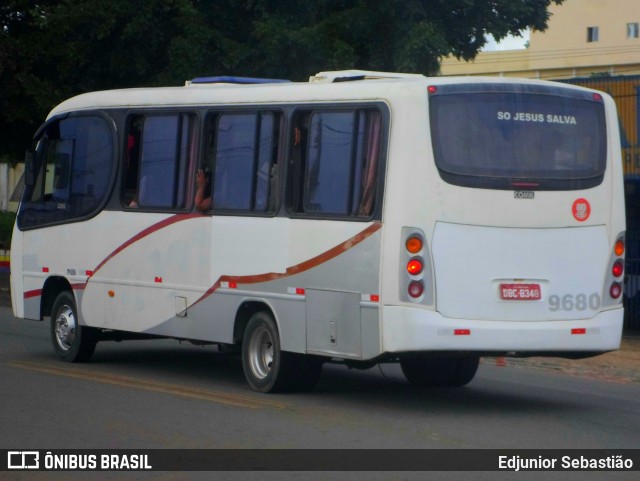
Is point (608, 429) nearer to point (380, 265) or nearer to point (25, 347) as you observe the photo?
point (380, 265)

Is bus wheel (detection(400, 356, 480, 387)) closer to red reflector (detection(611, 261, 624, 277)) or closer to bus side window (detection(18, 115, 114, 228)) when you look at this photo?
red reflector (detection(611, 261, 624, 277))

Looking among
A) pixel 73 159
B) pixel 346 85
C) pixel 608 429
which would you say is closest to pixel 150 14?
pixel 73 159

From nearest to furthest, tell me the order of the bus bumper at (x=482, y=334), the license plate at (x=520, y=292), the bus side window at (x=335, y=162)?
1. the bus bumper at (x=482, y=334)
2. the license plate at (x=520, y=292)
3. the bus side window at (x=335, y=162)

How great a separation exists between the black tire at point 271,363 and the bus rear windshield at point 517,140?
7.86ft

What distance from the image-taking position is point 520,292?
1092 centimetres

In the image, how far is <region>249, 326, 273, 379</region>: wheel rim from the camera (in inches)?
479

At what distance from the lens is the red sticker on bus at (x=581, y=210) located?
37.0ft

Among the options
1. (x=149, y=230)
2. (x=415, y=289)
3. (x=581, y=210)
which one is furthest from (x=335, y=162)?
(x=149, y=230)

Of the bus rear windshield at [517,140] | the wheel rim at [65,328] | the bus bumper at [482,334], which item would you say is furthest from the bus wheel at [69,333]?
the bus rear windshield at [517,140]

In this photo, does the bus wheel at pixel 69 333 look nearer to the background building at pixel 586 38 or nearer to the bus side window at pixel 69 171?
the bus side window at pixel 69 171

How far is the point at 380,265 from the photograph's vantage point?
1076 centimetres

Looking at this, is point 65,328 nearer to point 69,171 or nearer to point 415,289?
point 69,171

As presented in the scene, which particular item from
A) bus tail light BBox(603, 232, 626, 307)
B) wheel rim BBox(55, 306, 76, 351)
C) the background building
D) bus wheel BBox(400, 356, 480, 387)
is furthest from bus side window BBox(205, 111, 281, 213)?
the background building

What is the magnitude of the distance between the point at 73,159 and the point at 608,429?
7279 millimetres
